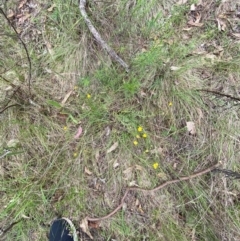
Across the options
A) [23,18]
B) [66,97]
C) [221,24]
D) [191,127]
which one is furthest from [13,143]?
[221,24]

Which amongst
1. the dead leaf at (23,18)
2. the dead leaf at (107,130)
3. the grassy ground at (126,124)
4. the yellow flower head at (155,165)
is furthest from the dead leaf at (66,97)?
the yellow flower head at (155,165)

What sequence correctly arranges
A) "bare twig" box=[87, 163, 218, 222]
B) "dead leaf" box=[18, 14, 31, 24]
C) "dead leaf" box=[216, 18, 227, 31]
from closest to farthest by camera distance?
"bare twig" box=[87, 163, 218, 222]
"dead leaf" box=[216, 18, 227, 31]
"dead leaf" box=[18, 14, 31, 24]

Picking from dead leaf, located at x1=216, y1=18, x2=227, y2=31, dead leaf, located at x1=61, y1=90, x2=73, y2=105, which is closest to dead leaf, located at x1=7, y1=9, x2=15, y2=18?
dead leaf, located at x1=61, y1=90, x2=73, y2=105

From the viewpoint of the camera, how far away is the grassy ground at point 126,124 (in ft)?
6.72

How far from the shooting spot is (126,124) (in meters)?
2.08

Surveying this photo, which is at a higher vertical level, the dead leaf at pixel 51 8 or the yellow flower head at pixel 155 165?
the dead leaf at pixel 51 8

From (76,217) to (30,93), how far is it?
0.97m

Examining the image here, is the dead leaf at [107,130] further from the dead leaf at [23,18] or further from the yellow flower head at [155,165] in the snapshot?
the dead leaf at [23,18]

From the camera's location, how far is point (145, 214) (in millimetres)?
2059

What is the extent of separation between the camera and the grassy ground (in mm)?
2049

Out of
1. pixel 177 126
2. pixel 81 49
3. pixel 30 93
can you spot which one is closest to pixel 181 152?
pixel 177 126

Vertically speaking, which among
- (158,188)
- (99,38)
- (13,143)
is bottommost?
(158,188)

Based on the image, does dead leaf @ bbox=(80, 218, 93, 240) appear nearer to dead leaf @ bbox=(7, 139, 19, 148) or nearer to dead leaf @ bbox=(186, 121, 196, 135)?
dead leaf @ bbox=(7, 139, 19, 148)

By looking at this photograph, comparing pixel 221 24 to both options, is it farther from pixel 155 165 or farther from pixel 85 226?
pixel 85 226
